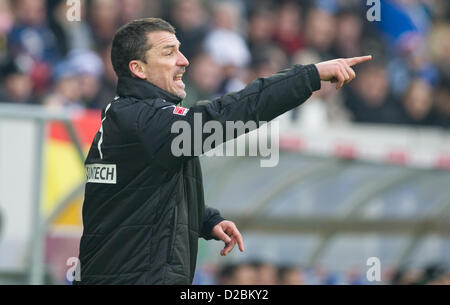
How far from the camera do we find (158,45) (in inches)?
166

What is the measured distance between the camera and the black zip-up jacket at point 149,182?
3.93 m

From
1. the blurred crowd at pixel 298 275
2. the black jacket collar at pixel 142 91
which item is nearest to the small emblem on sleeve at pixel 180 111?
the black jacket collar at pixel 142 91

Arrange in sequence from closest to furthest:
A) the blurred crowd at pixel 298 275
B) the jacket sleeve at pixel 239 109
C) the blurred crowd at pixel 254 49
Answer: the jacket sleeve at pixel 239 109 → the blurred crowd at pixel 298 275 → the blurred crowd at pixel 254 49

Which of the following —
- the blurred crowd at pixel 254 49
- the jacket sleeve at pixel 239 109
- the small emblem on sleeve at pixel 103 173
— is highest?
the blurred crowd at pixel 254 49

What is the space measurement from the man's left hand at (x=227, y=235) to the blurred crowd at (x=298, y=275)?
10.5 feet

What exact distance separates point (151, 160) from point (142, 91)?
0.31 meters

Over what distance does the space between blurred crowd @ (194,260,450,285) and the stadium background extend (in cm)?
2

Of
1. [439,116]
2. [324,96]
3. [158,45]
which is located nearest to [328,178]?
[324,96]

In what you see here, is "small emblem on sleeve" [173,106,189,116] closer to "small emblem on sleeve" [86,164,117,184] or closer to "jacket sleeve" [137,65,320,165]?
"jacket sleeve" [137,65,320,165]

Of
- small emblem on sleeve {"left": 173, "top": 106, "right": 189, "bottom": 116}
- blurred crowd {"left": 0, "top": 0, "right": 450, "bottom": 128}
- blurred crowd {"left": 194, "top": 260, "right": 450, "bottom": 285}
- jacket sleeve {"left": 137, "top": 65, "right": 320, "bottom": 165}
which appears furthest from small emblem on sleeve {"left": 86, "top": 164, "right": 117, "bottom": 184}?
blurred crowd {"left": 0, "top": 0, "right": 450, "bottom": 128}

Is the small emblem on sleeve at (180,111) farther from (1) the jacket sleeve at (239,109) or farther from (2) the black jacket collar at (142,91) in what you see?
(2) the black jacket collar at (142,91)

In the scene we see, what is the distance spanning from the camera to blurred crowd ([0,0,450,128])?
8.70 m

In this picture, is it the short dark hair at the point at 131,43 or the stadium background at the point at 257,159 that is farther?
the stadium background at the point at 257,159

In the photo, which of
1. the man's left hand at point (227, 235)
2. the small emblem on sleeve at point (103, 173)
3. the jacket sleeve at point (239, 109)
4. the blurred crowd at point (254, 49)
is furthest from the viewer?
the blurred crowd at point (254, 49)
